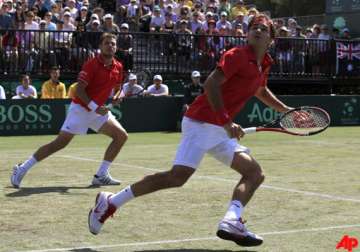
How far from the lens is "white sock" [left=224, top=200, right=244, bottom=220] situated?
21.4 feet

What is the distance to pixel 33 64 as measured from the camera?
72.1ft

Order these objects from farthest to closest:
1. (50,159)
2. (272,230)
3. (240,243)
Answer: (50,159) → (272,230) → (240,243)

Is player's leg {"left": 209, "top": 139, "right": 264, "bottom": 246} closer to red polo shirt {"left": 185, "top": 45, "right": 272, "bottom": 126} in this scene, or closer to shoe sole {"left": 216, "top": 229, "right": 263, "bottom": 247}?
shoe sole {"left": 216, "top": 229, "right": 263, "bottom": 247}

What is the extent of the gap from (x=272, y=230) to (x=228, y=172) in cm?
475

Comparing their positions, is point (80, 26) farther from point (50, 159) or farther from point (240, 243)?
point (240, 243)

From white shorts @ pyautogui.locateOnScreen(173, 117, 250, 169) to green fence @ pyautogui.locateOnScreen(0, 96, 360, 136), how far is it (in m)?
13.5

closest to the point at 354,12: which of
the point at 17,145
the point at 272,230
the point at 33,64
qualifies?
the point at 33,64

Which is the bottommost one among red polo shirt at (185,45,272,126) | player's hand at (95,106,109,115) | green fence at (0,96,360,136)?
green fence at (0,96,360,136)

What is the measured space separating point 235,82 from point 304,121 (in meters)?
1.16

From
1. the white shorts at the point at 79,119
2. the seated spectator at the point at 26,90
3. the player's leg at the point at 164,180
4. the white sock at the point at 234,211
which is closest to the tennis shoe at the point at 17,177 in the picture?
the white shorts at the point at 79,119

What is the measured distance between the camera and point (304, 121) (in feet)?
25.1

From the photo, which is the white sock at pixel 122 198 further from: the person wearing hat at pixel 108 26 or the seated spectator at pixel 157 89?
the person wearing hat at pixel 108 26

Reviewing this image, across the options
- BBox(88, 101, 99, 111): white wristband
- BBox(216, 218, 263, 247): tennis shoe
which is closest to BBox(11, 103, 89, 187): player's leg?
BBox(88, 101, 99, 111): white wristband

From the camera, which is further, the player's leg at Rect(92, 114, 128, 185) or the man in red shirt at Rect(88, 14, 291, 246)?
the player's leg at Rect(92, 114, 128, 185)
